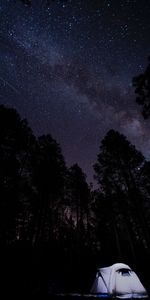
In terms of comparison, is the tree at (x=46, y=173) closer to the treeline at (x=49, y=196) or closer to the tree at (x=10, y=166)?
the treeline at (x=49, y=196)

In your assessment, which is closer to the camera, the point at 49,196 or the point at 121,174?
the point at 121,174

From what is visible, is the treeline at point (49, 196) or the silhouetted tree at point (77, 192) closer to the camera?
the treeline at point (49, 196)

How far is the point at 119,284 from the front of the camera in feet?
29.7

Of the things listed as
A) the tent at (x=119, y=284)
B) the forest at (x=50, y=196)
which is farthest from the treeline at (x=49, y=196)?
the tent at (x=119, y=284)

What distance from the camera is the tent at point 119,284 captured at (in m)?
8.60

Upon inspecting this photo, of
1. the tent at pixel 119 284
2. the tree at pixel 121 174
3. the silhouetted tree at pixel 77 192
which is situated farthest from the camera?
the silhouetted tree at pixel 77 192

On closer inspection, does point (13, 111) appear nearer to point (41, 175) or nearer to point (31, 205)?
point (41, 175)

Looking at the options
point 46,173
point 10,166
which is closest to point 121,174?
point 46,173

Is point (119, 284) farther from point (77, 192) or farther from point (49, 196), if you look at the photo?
point (77, 192)

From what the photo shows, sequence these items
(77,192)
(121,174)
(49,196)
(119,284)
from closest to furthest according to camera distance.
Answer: (119,284)
(121,174)
(49,196)
(77,192)

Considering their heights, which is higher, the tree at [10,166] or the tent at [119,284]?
the tree at [10,166]

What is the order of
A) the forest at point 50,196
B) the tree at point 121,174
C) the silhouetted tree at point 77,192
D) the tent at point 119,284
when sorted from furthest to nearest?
1. the silhouetted tree at point 77,192
2. the tree at point 121,174
3. the forest at point 50,196
4. the tent at point 119,284

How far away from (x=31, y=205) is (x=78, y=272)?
8.10 meters

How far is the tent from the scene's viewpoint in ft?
28.2
